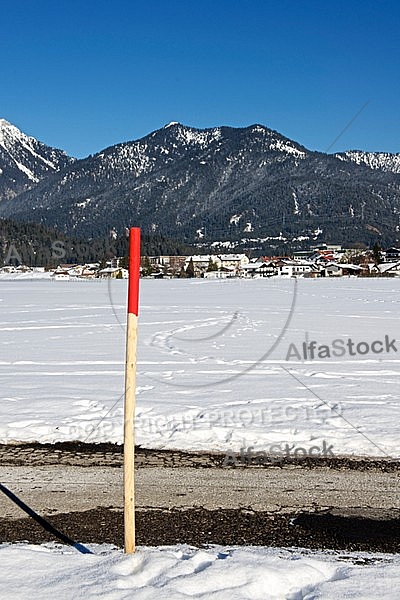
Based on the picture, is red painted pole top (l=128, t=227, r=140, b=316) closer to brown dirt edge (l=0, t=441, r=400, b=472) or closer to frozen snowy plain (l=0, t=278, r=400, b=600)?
frozen snowy plain (l=0, t=278, r=400, b=600)

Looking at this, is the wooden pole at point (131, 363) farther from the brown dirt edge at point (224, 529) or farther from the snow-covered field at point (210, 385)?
the snow-covered field at point (210, 385)

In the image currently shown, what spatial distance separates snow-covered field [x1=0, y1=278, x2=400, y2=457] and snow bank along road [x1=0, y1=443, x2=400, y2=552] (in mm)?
755

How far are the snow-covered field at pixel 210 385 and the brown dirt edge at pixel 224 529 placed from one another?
82.2 inches

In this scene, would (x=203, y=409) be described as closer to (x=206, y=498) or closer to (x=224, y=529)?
(x=206, y=498)

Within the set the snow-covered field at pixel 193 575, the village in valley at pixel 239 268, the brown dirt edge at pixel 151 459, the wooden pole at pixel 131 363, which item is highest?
the village in valley at pixel 239 268

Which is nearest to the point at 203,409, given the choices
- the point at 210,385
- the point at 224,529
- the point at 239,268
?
the point at 210,385

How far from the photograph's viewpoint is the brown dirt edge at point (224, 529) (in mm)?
4809

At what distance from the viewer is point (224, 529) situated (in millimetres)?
5039

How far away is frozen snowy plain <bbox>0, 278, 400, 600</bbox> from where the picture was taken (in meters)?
4.00

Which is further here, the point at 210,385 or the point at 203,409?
the point at 210,385

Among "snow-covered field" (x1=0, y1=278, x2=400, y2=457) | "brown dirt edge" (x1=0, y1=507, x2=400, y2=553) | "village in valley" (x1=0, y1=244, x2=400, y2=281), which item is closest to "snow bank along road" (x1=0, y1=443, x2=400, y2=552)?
"brown dirt edge" (x1=0, y1=507, x2=400, y2=553)

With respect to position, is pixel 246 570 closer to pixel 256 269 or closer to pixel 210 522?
pixel 210 522

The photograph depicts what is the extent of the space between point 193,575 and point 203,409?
5467 millimetres

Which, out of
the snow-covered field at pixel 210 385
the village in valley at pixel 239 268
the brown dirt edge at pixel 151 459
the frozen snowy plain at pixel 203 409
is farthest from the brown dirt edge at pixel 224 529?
the village in valley at pixel 239 268
